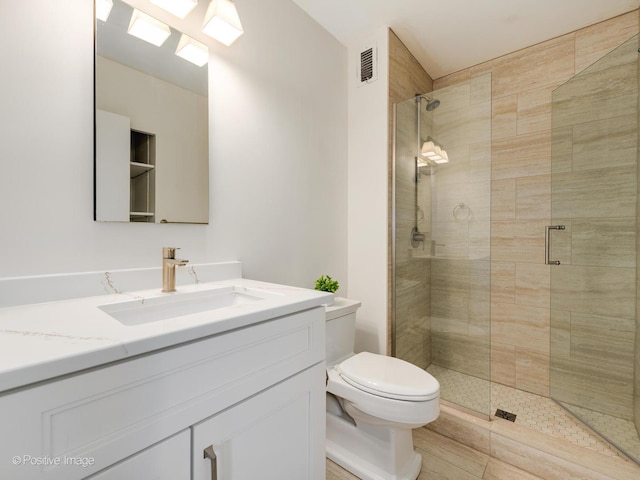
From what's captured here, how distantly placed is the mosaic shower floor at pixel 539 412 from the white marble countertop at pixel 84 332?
1.42m

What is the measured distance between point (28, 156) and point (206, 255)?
65cm

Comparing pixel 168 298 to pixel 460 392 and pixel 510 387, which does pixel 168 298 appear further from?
pixel 510 387

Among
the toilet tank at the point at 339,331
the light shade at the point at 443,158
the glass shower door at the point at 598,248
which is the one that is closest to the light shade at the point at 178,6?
the toilet tank at the point at 339,331

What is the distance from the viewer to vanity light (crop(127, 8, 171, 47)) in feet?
Answer: 3.76

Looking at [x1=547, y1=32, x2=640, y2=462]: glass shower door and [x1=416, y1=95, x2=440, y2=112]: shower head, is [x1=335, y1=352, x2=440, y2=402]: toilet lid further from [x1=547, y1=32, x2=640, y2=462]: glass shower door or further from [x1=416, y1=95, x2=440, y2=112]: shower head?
[x1=416, y1=95, x2=440, y2=112]: shower head

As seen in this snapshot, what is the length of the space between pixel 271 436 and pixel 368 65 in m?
2.10

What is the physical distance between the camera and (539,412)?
6.13 ft

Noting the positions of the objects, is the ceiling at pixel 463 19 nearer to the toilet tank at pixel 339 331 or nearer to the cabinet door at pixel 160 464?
the toilet tank at pixel 339 331

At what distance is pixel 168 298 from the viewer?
105 cm

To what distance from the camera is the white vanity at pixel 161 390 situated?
505 mm

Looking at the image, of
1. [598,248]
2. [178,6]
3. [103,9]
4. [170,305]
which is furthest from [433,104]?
[170,305]

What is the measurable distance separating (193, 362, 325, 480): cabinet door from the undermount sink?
1.28 ft

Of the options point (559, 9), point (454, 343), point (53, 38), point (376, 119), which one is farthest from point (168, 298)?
point (559, 9)

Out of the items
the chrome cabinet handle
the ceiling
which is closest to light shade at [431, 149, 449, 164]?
the ceiling
